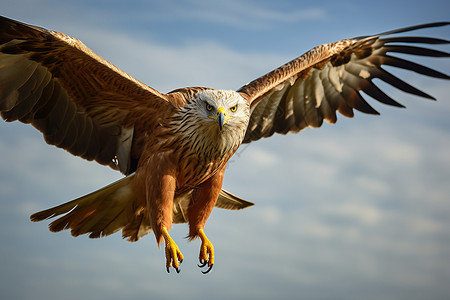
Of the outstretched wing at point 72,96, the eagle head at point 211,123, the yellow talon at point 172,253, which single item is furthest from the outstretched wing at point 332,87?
the yellow talon at point 172,253

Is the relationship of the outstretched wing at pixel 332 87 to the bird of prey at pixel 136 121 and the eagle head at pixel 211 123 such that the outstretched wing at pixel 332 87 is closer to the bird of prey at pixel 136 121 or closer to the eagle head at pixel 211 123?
the bird of prey at pixel 136 121

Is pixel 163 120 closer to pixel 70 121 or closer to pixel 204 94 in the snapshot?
pixel 204 94

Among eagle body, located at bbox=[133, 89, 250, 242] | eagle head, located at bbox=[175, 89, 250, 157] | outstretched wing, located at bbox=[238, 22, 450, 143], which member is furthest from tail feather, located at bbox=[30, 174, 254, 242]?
outstretched wing, located at bbox=[238, 22, 450, 143]

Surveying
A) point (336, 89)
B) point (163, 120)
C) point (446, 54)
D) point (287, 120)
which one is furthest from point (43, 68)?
point (446, 54)

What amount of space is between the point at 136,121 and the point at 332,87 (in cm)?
282

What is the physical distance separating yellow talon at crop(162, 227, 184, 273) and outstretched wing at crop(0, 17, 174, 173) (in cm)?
128

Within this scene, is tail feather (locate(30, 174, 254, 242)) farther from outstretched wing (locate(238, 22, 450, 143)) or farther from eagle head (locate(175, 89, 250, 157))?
outstretched wing (locate(238, 22, 450, 143))

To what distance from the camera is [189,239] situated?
6.64 meters

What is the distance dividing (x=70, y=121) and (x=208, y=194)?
1.73 meters

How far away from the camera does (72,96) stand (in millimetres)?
6512

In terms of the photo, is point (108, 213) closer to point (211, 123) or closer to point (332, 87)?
point (211, 123)

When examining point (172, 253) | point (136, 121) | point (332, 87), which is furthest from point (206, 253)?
point (332, 87)

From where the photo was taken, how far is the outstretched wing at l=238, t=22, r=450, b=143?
25.0 ft

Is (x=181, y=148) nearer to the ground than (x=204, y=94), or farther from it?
nearer to the ground
